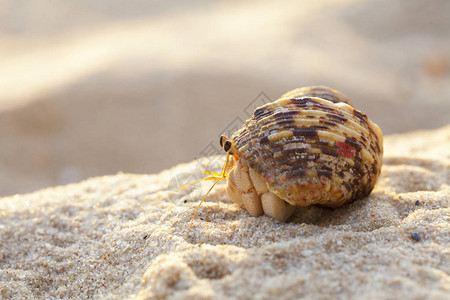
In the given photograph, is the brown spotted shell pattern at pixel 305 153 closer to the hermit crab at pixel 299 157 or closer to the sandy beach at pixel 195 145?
the hermit crab at pixel 299 157

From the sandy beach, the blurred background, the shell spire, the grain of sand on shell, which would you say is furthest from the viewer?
the blurred background

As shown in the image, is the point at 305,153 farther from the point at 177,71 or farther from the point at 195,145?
the point at 177,71

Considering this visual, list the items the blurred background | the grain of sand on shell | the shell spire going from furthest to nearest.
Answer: the blurred background → the shell spire → the grain of sand on shell

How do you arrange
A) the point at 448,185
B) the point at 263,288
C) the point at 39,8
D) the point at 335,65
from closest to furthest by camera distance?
the point at 263,288 → the point at 448,185 → the point at 335,65 → the point at 39,8

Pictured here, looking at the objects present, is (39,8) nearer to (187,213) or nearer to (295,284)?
(187,213)

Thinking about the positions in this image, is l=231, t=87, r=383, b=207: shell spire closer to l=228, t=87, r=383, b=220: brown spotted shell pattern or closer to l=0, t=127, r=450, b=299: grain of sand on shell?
l=228, t=87, r=383, b=220: brown spotted shell pattern

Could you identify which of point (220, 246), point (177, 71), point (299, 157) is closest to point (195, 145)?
point (177, 71)

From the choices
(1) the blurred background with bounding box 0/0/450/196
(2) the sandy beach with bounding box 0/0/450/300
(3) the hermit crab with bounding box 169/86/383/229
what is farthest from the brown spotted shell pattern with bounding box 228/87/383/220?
(1) the blurred background with bounding box 0/0/450/196

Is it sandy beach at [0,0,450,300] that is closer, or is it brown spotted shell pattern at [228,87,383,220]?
sandy beach at [0,0,450,300]

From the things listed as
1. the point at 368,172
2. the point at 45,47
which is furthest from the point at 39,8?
the point at 368,172
